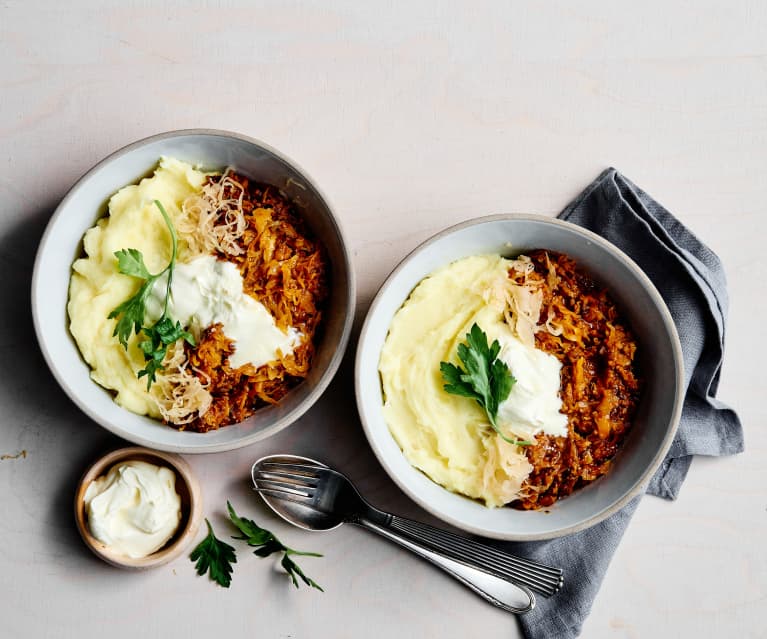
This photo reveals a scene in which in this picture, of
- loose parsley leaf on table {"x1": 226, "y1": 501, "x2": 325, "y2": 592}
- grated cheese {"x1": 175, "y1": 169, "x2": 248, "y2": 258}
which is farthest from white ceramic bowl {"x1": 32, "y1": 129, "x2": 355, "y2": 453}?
loose parsley leaf on table {"x1": 226, "y1": 501, "x2": 325, "y2": 592}

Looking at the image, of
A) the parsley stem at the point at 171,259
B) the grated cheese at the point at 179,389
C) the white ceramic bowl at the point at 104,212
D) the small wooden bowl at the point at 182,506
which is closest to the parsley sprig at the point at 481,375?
the white ceramic bowl at the point at 104,212

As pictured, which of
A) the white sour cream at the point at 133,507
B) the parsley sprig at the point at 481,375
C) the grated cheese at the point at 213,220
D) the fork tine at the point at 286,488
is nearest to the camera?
the parsley sprig at the point at 481,375

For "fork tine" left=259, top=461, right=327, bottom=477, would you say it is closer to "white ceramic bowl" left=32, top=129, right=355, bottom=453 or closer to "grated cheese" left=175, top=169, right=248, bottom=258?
"white ceramic bowl" left=32, top=129, right=355, bottom=453

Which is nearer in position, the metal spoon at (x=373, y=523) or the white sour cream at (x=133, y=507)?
the white sour cream at (x=133, y=507)

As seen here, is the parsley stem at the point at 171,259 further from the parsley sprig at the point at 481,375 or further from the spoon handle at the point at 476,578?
the spoon handle at the point at 476,578

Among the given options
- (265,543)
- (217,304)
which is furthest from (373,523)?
(217,304)

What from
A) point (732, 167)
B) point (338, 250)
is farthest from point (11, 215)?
point (732, 167)

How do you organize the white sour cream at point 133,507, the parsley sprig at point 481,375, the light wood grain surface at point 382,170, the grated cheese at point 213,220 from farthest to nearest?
the light wood grain surface at point 382,170 → the white sour cream at point 133,507 → the grated cheese at point 213,220 → the parsley sprig at point 481,375

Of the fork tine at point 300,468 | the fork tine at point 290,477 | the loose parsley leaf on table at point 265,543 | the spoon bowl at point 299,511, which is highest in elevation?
the fork tine at point 300,468
